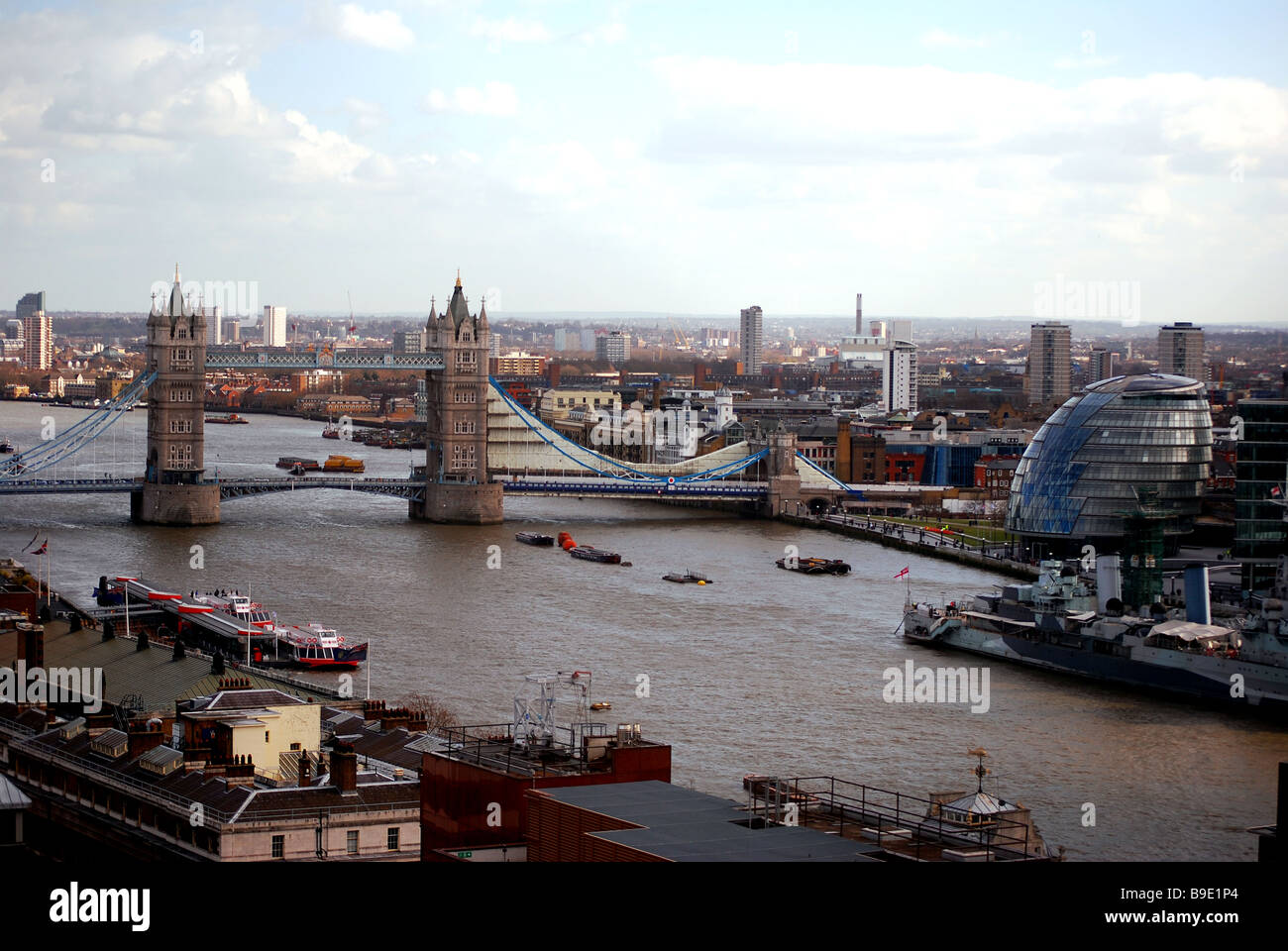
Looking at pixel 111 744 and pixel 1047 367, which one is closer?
pixel 111 744

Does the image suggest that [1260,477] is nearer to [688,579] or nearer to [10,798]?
[688,579]

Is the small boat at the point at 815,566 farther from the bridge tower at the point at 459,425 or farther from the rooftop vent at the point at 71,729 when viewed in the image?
the rooftop vent at the point at 71,729

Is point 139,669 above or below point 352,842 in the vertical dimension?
above

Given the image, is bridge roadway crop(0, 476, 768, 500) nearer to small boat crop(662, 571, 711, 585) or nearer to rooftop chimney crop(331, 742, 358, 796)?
small boat crop(662, 571, 711, 585)

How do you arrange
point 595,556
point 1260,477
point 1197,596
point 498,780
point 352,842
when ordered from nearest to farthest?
1. point 498,780
2. point 352,842
3. point 1197,596
4. point 1260,477
5. point 595,556

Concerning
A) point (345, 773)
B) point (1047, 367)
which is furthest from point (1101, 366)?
point (345, 773)

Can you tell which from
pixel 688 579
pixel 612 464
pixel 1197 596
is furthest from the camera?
pixel 612 464
